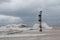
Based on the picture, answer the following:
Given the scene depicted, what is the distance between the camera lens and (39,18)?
48438 millimetres

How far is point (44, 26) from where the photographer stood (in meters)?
67.2

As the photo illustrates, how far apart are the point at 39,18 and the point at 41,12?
1.91 meters

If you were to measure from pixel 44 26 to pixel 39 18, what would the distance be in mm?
19172

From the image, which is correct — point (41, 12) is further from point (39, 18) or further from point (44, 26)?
point (44, 26)

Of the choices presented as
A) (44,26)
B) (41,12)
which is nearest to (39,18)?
(41,12)

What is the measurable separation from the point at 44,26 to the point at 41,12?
67.3 feet

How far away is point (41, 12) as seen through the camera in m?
47.2

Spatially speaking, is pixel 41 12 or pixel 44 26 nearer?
pixel 41 12
